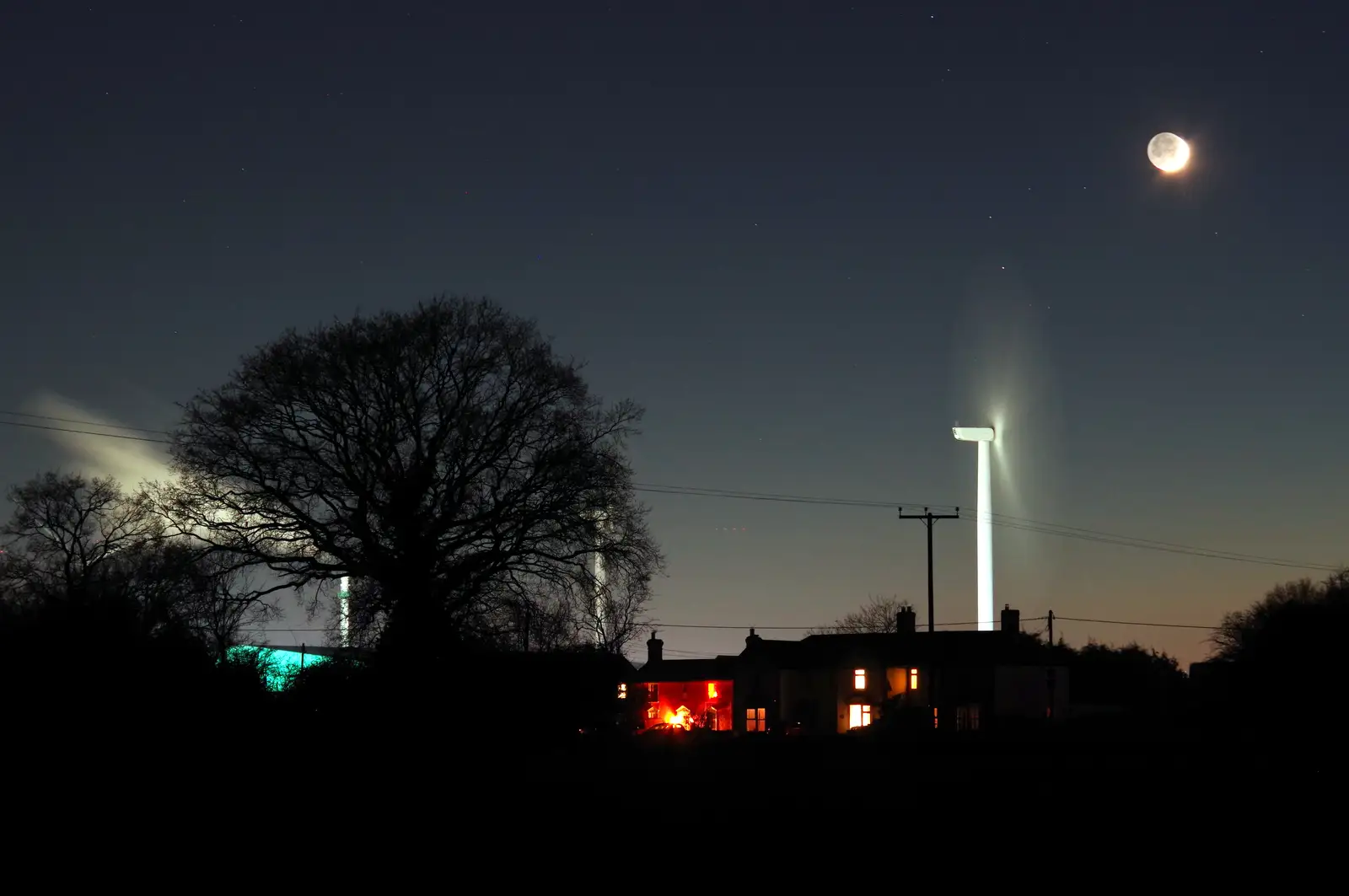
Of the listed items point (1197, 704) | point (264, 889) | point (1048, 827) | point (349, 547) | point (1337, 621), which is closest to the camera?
point (264, 889)

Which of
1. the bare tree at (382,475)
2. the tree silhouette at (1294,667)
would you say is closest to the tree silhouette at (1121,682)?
the tree silhouette at (1294,667)

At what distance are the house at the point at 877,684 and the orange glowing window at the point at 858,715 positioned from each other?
77 millimetres

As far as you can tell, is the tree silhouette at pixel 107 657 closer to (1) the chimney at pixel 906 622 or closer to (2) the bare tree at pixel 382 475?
(2) the bare tree at pixel 382 475

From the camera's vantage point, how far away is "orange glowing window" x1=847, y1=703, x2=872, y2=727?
86188 mm

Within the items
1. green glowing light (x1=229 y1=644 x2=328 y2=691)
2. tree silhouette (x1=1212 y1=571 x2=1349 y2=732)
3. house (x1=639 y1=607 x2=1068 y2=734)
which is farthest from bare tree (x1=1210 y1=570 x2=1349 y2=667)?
green glowing light (x1=229 y1=644 x2=328 y2=691)

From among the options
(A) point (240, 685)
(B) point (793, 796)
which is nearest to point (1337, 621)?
(B) point (793, 796)

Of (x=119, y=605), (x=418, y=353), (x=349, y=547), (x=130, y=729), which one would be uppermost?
(x=418, y=353)

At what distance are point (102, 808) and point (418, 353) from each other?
802 inches

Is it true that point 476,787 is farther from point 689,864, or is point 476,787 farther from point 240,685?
point 689,864

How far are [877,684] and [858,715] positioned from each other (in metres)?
3.01

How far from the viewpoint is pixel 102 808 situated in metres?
15.7

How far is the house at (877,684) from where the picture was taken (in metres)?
80.4

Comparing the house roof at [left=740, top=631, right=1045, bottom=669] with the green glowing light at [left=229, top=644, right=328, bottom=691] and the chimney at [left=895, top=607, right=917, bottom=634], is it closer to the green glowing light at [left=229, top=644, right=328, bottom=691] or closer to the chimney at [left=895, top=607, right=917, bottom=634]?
the chimney at [left=895, top=607, right=917, bottom=634]

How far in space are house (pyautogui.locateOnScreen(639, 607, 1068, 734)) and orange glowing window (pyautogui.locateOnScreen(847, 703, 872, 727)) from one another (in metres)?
0.08
